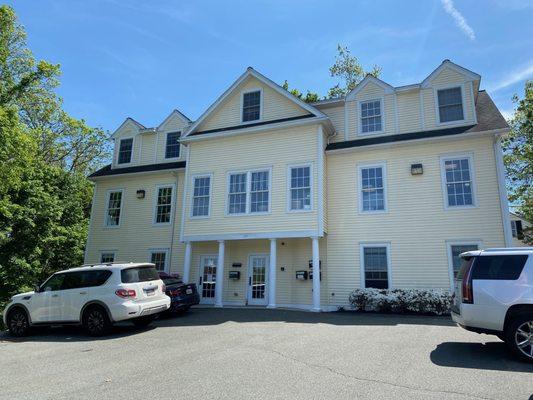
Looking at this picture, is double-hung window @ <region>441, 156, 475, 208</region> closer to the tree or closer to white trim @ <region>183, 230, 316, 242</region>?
white trim @ <region>183, 230, 316, 242</region>

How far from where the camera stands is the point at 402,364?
631 centimetres

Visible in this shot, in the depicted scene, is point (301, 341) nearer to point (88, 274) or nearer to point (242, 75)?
point (88, 274)

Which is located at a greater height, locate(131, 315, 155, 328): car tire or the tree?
the tree

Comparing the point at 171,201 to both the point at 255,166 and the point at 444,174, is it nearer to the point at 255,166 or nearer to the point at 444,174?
the point at 255,166

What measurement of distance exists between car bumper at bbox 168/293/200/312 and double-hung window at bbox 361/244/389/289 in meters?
6.59

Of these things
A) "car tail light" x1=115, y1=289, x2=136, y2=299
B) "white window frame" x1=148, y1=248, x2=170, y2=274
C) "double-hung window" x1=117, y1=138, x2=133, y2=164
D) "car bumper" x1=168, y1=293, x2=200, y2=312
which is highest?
"double-hung window" x1=117, y1=138, x2=133, y2=164

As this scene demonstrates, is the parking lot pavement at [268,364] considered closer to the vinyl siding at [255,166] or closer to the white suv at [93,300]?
the white suv at [93,300]

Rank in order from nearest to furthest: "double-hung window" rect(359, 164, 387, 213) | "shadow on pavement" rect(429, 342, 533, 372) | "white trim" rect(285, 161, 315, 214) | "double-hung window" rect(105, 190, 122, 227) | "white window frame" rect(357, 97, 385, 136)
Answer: "shadow on pavement" rect(429, 342, 533, 372), "white trim" rect(285, 161, 315, 214), "double-hung window" rect(359, 164, 387, 213), "white window frame" rect(357, 97, 385, 136), "double-hung window" rect(105, 190, 122, 227)

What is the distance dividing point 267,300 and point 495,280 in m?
10.9

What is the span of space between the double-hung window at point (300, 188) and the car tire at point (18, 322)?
9.62m

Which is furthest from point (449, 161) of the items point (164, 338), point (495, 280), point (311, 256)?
point (164, 338)

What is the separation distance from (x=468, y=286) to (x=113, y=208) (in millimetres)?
18601

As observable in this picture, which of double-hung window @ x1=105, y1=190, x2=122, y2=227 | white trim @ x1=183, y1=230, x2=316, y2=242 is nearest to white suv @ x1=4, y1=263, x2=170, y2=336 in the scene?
white trim @ x1=183, y1=230, x2=316, y2=242

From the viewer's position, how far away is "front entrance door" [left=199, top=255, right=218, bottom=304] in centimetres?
1755
